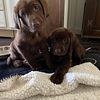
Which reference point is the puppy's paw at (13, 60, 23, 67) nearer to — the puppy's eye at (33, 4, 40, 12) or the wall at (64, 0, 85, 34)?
the puppy's eye at (33, 4, 40, 12)

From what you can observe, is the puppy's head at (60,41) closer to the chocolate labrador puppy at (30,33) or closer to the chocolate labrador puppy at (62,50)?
the chocolate labrador puppy at (62,50)

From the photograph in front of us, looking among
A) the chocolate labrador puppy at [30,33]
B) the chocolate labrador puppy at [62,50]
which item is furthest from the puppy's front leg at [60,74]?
the chocolate labrador puppy at [30,33]

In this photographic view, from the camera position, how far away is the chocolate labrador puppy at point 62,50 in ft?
3.67

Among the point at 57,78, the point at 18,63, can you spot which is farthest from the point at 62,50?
the point at 18,63

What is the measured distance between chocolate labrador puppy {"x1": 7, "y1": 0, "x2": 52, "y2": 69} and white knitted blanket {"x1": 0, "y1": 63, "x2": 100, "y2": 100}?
0.65ft

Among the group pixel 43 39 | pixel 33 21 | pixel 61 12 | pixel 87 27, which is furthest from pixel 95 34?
pixel 33 21

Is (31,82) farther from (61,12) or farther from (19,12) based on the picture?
(61,12)

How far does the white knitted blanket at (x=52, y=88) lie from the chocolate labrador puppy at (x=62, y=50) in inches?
2.1

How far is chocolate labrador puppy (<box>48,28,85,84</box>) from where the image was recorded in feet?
3.67

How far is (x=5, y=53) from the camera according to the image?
→ 1.60m

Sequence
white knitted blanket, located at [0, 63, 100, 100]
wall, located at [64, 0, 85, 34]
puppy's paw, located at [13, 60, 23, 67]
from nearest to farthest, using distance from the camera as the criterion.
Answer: white knitted blanket, located at [0, 63, 100, 100] → puppy's paw, located at [13, 60, 23, 67] → wall, located at [64, 0, 85, 34]

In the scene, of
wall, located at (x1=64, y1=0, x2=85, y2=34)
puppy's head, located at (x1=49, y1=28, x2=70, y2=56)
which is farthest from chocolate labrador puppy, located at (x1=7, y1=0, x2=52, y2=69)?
wall, located at (x1=64, y1=0, x2=85, y2=34)

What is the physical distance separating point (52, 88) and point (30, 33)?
39cm

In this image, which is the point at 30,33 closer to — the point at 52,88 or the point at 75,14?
the point at 52,88
